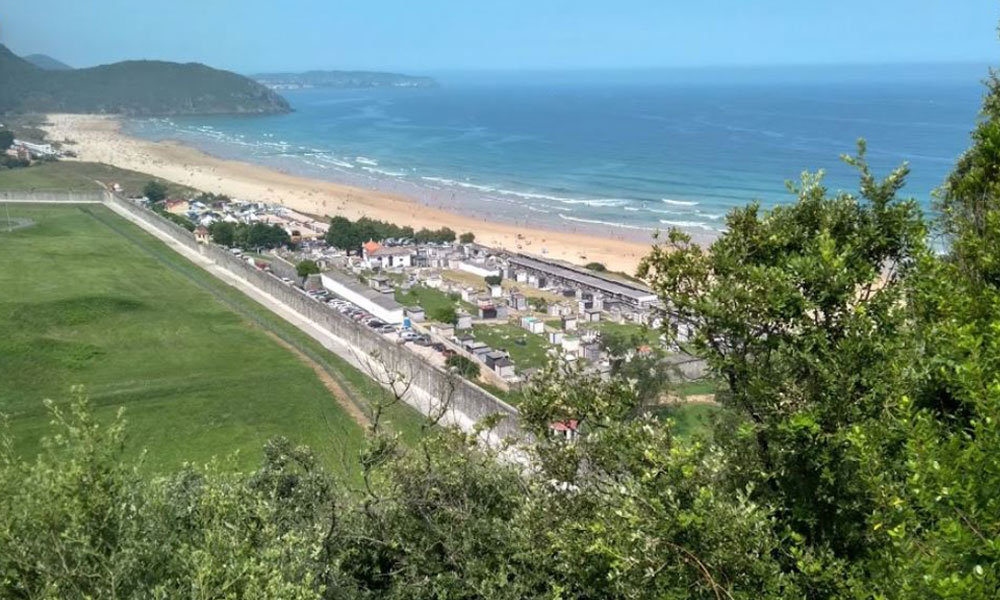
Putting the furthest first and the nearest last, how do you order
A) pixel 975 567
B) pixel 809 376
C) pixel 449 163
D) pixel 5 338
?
pixel 449 163
pixel 5 338
pixel 809 376
pixel 975 567

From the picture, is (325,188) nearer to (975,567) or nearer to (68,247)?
(68,247)

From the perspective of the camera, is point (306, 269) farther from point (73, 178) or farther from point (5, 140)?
point (5, 140)

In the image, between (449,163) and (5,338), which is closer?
(5,338)

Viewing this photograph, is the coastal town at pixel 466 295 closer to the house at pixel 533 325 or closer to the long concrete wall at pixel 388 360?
the house at pixel 533 325

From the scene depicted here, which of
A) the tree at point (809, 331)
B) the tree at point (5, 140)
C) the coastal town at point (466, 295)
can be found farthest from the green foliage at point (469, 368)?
the tree at point (5, 140)

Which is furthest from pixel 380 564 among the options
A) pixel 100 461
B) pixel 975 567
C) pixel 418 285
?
pixel 418 285

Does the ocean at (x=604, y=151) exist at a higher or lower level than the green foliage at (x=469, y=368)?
higher

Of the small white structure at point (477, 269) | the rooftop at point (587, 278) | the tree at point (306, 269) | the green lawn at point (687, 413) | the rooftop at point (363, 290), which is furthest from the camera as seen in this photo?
the small white structure at point (477, 269)
